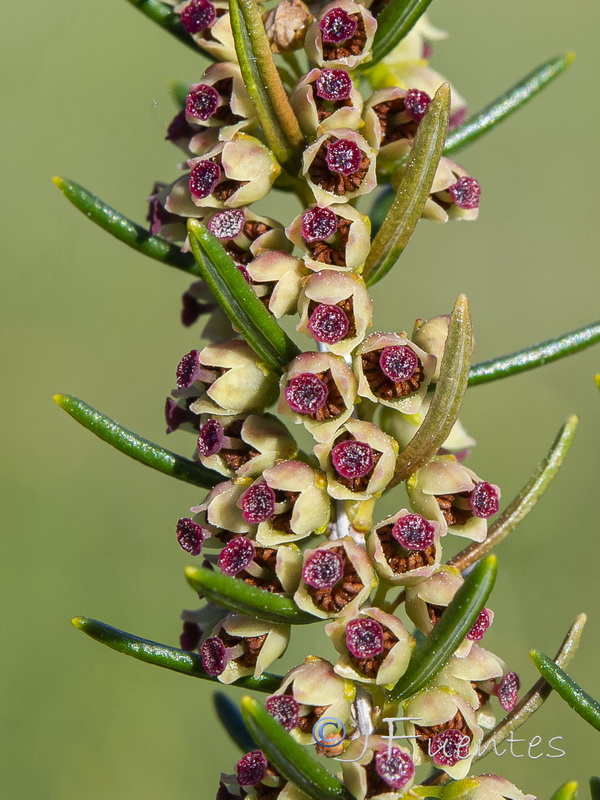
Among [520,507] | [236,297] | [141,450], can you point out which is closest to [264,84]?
[236,297]

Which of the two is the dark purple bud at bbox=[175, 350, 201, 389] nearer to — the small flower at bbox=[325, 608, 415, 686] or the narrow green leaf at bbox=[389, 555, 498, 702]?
the small flower at bbox=[325, 608, 415, 686]

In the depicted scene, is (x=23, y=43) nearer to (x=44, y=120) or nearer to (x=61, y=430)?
(x=44, y=120)

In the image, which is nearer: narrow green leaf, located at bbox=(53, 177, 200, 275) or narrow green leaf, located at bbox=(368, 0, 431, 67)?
narrow green leaf, located at bbox=(368, 0, 431, 67)

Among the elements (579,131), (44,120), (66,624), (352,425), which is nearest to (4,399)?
(66,624)

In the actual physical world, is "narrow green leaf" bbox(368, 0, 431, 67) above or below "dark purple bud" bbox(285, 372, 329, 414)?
above

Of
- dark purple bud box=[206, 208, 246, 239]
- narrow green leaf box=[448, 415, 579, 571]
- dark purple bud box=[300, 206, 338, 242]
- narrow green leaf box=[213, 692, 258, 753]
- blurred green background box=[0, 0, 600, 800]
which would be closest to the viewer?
dark purple bud box=[300, 206, 338, 242]

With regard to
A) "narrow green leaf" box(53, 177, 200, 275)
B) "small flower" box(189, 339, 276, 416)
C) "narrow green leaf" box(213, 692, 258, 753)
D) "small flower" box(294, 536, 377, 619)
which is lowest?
"narrow green leaf" box(213, 692, 258, 753)

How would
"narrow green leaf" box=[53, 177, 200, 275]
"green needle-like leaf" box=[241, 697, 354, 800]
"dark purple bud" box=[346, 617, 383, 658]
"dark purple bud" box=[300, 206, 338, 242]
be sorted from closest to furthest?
"green needle-like leaf" box=[241, 697, 354, 800], "dark purple bud" box=[346, 617, 383, 658], "dark purple bud" box=[300, 206, 338, 242], "narrow green leaf" box=[53, 177, 200, 275]

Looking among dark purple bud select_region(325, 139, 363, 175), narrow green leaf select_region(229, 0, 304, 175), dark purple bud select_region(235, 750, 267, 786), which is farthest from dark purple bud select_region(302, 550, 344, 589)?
narrow green leaf select_region(229, 0, 304, 175)
